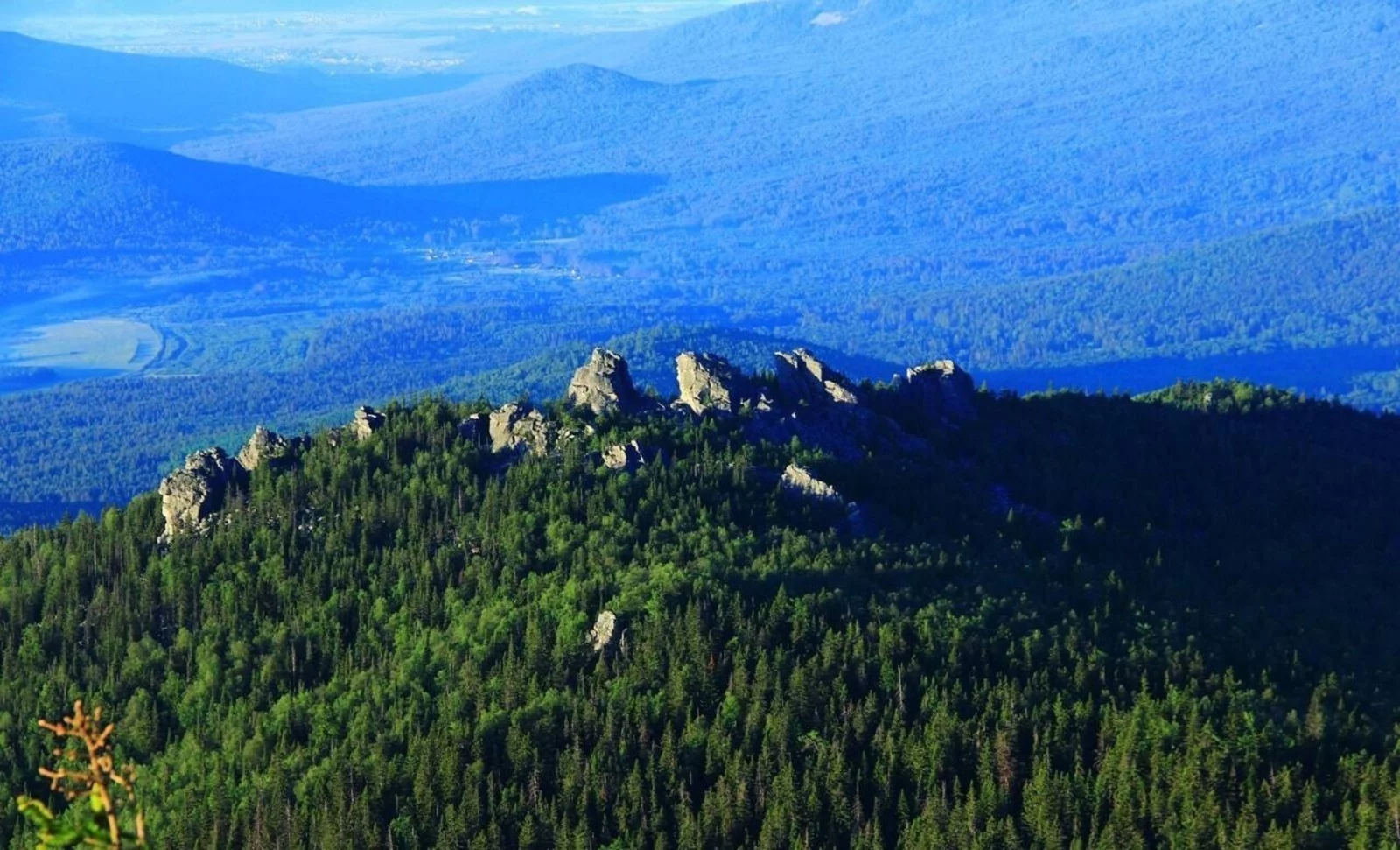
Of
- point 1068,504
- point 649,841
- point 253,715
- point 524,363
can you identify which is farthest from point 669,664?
point 524,363

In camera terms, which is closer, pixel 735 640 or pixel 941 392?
pixel 735 640

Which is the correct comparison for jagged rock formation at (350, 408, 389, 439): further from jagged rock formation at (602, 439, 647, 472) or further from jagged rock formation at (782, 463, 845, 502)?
jagged rock formation at (782, 463, 845, 502)

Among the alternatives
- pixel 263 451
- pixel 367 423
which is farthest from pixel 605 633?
pixel 367 423

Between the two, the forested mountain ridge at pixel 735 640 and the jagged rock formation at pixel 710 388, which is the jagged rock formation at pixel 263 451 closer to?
the forested mountain ridge at pixel 735 640

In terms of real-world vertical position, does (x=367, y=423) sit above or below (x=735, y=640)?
above

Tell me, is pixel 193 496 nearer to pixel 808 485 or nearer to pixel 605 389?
pixel 605 389

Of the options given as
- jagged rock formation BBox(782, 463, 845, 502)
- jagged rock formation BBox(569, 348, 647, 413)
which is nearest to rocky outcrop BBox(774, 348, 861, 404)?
jagged rock formation BBox(569, 348, 647, 413)
